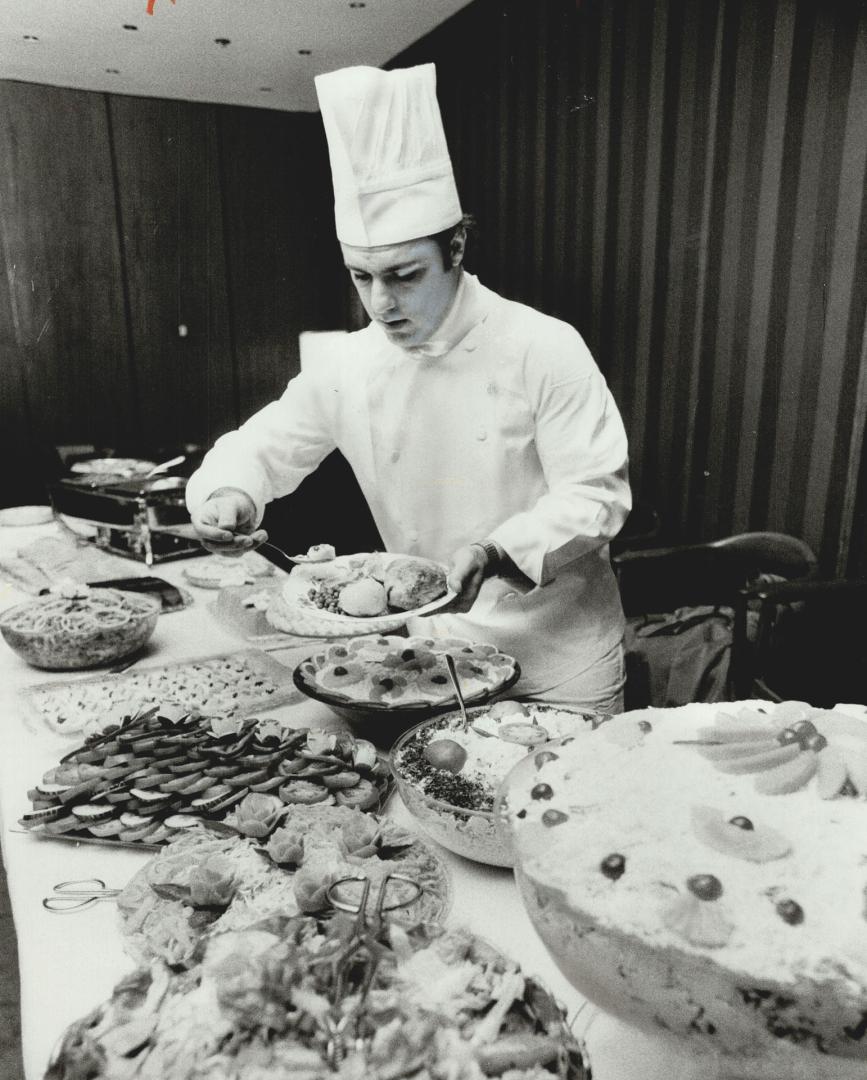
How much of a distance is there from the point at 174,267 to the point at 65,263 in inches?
30.1

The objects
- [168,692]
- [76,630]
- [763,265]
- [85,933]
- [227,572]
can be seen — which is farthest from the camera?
[763,265]

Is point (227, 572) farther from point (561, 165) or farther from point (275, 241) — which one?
point (275, 241)

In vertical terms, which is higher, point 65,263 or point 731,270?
point 65,263

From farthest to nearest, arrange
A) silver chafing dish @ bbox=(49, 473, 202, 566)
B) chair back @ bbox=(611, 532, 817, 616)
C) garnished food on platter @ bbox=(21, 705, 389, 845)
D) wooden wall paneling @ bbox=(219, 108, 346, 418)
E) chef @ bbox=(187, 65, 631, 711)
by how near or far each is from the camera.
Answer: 1. wooden wall paneling @ bbox=(219, 108, 346, 418)
2. chair back @ bbox=(611, 532, 817, 616)
3. silver chafing dish @ bbox=(49, 473, 202, 566)
4. chef @ bbox=(187, 65, 631, 711)
5. garnished food on platter @ bbox=(21, 705, 389, 845)

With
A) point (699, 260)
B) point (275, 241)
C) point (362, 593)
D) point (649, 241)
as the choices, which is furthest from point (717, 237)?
point (275, 241)

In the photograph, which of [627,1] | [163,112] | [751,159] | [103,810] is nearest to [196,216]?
[163,112]

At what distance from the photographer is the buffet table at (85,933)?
0.84 metres

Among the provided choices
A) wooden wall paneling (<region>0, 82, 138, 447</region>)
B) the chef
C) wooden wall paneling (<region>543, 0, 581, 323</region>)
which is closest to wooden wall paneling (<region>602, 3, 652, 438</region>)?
wooden wall paneling (<region>543, 0, 581, 323</region>)

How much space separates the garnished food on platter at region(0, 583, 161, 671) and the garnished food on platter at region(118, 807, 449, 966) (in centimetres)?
81

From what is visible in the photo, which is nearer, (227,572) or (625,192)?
(227,572)

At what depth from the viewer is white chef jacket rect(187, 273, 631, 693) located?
1.88m

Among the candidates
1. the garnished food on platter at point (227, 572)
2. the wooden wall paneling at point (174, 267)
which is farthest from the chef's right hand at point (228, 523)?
the wooden wall paneling at point (174, 267)

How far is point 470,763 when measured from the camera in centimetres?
118

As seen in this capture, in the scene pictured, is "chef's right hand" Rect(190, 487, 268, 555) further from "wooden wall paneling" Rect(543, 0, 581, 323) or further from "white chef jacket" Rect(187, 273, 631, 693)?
"wooden wall paneling" Rect(543, 0, 581, 323)
